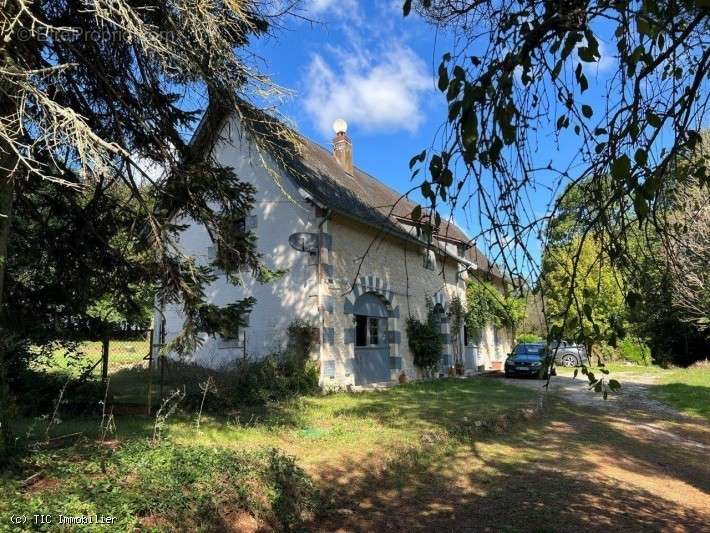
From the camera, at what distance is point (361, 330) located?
628 inches

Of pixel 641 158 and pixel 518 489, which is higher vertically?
pixel 641 158

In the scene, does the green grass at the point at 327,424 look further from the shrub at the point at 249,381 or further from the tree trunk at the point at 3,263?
the shrub at the point at 249,381

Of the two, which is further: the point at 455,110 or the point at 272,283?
the point at 272,283

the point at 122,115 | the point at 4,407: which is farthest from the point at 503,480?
the point at 122,115

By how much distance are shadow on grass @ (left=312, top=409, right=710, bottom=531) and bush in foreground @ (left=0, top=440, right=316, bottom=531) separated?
0.49m

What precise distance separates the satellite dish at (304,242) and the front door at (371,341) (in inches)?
92.7

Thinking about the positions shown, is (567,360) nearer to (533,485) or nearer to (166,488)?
(533,485)

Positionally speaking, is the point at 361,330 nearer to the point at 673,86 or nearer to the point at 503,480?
the point at 503,480

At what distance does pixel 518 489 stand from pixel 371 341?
10.3 m

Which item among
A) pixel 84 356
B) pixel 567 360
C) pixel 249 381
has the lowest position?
pixel 249 381

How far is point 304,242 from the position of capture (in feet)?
46.3

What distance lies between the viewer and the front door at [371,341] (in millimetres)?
15555

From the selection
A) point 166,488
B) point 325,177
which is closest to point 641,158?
point 166,488

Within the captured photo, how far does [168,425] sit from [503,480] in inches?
197
